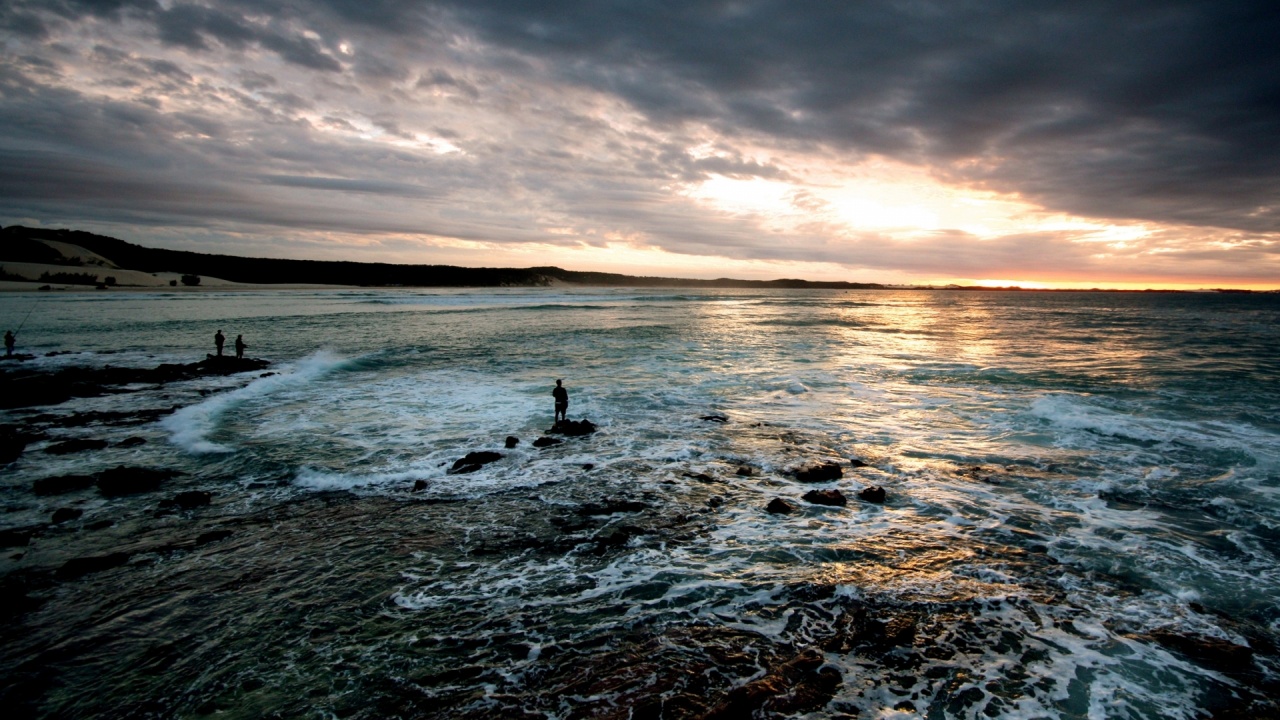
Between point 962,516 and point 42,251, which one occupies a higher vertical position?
point 42,251

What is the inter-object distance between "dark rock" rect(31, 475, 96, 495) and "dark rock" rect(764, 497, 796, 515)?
13941 millimetres

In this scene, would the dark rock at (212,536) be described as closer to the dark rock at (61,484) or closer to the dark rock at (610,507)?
the dark rock at (61,484)

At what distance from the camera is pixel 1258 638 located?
659 centimetres

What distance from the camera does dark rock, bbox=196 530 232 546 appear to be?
898 centimetres

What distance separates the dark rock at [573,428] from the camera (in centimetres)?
1556

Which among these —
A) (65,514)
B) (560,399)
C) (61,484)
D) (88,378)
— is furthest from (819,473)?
(88,378)

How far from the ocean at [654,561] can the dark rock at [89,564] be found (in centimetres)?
7

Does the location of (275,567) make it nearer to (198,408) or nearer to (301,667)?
(301,667)

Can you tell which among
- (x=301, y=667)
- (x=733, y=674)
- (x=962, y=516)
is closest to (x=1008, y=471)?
(x=962, y=516)

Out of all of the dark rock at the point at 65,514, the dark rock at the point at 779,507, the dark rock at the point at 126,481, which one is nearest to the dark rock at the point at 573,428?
the dark rock at the point at 779,507

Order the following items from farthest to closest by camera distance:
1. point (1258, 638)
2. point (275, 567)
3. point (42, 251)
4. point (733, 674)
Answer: point (42, 251) < point (275, 567) < point (1258, 638) < point (733, 674)

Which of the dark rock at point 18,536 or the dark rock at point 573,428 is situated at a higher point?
the dark rock at point 573,428

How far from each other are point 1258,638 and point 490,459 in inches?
513

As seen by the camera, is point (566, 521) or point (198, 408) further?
point (198, 408)
